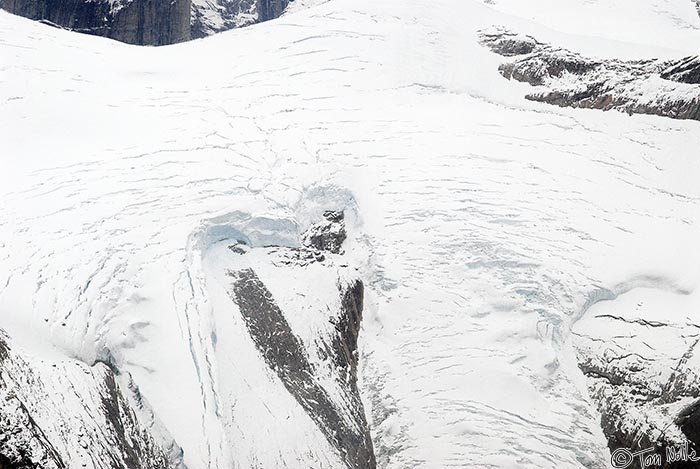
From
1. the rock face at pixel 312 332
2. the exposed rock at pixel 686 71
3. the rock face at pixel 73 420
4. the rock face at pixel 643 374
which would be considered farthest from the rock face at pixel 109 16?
the rock face at pixel 73 420

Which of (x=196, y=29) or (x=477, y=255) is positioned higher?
(x=196, y=29)

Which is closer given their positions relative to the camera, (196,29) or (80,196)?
(80,196)

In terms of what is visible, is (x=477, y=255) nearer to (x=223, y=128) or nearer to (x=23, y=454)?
(x=223, y=128)

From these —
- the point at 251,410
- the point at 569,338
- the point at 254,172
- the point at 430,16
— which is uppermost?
the point at 430,16

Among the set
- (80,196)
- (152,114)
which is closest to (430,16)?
(152,114)

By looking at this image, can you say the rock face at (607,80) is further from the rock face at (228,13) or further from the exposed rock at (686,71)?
the rock face at (228,13)

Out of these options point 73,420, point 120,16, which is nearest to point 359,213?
point 73,420
